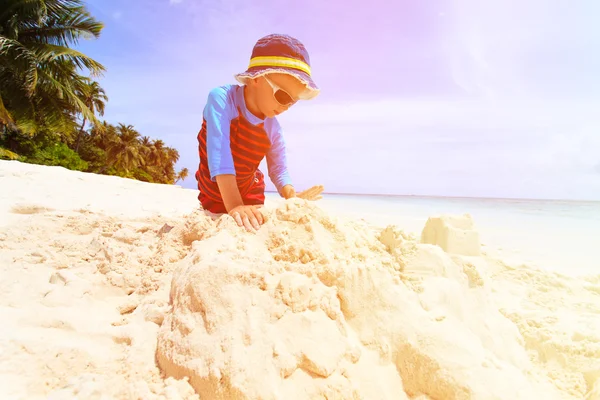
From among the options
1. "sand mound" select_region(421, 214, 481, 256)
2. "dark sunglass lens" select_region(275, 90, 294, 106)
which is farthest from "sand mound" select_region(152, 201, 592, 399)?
"sand mound" select_region(421, 214, 481, 256)

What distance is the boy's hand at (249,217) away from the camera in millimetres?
1561

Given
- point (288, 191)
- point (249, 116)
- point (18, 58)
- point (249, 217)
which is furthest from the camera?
point (18, 58)

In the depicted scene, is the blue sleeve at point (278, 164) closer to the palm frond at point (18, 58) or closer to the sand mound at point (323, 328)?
the sand mound at point (323, 328)

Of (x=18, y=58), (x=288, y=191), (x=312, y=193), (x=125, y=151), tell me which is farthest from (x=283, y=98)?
(x=125, y=151)

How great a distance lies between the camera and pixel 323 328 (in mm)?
1143

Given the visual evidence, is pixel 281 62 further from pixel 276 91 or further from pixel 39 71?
pixel 39 71

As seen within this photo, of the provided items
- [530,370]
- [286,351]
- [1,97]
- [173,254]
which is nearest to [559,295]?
[530,370]

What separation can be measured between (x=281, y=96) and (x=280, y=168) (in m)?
0.63

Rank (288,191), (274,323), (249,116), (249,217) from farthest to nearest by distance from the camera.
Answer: (288,191) < (249,116) < (249,217) < (274,323)

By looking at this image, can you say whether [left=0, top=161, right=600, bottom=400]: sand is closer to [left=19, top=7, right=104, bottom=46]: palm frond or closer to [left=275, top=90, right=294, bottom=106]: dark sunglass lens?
[left=275, top=90, right=294, bottom=106]: dark sunglass lens

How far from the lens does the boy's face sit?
1.86m

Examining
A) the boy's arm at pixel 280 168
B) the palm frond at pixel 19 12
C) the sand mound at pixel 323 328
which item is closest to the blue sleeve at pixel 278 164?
the boy's arm at pixel 280 168

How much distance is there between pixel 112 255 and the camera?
1769mm

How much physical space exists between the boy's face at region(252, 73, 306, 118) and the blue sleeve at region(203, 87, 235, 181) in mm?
206
